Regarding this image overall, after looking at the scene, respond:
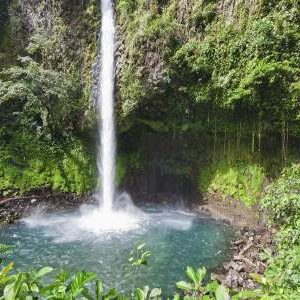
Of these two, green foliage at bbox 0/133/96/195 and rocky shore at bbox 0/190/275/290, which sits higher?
green foliage at bbox 0/133/96/195

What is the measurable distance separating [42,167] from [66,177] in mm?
1023

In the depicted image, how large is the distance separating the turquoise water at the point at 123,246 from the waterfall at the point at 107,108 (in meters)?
2.02

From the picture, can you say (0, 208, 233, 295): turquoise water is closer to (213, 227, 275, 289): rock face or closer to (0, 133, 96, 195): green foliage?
(213, 227, 275, 289): rock face

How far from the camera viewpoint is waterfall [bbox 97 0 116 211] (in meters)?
14.1

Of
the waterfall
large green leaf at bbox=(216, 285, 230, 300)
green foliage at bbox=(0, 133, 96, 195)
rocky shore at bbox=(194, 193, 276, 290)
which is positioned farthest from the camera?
the waterfall

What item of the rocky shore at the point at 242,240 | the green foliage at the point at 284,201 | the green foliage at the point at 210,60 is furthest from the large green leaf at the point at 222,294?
the green foliage at the point at 210,60

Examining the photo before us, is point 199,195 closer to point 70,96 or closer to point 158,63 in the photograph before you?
point 158,63

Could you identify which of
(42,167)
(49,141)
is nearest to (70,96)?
(49,141)

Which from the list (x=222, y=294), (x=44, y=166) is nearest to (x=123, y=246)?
(x=44, y=166)

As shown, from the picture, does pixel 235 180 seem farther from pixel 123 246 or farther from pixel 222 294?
pixel 222 294

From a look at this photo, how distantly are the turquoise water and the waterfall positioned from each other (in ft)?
6.61

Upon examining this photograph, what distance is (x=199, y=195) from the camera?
47.5 ft

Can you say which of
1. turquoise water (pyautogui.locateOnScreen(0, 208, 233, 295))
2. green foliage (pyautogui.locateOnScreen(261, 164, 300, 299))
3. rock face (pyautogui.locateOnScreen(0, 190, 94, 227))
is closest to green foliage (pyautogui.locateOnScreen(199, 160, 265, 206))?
green foliage (pyautogui.locateOnScreen(261, 164, 300, 299))

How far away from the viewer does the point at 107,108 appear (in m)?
14.2
